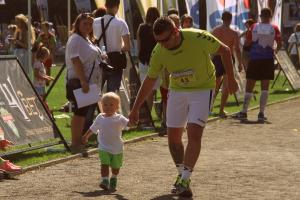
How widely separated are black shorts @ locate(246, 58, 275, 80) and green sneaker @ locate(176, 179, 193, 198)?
8.68m

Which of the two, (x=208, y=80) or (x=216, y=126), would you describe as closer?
(x=208, y=80)

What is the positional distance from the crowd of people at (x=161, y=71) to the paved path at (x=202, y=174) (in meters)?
0.31

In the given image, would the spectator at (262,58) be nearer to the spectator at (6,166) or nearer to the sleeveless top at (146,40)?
the sleeveless top at (146,40)

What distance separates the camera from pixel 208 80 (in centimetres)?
892

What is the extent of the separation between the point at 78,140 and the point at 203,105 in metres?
3.58

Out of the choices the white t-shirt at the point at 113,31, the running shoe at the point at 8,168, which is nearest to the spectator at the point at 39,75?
the white t-shirt at the point at 113,31

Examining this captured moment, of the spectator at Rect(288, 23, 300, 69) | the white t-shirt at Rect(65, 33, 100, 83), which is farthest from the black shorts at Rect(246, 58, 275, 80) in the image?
the spectator at Rect(288, 23, 300, 69)

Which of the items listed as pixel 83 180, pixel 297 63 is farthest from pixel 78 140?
pixel 297 63

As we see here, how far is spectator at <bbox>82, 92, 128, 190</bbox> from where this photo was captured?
29.6ft

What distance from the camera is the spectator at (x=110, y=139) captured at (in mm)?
9016

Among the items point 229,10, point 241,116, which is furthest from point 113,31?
point 229,10

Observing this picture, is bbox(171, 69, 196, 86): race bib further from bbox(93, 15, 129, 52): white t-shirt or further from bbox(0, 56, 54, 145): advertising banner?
bbox(93, 15, 129, 52): white t-shirt

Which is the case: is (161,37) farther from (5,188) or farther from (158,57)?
(5,188)

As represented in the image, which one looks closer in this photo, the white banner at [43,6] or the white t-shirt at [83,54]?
the white t-shirt at [83,54]
